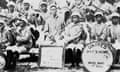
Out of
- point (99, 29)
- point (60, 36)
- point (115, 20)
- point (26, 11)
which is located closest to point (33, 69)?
point (60, 36)

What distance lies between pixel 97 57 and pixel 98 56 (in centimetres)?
3

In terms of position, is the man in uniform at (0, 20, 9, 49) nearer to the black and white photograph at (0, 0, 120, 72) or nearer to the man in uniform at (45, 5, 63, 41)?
the black and white photograph at (0, 0, 120, 72)

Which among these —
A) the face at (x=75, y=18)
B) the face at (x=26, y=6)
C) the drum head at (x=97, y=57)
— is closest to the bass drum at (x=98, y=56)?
the drum head at (x=97, y=57)

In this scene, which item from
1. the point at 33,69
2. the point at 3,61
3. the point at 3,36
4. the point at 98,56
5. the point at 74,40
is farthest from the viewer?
the point at 3,36

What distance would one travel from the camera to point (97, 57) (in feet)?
19.4

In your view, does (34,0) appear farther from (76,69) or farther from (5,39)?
(76,69)

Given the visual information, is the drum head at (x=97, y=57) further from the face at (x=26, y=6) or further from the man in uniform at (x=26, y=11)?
the face at (x=26, y=6)

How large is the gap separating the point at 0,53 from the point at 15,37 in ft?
1.67

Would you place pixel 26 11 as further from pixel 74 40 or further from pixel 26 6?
pixel 74 40

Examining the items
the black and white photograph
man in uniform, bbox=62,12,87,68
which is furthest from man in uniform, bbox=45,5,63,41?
man in uniform, bbox=62,12,87,68

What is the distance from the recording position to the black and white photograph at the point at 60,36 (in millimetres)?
5922

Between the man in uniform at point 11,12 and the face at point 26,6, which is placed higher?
the face at point 26,6

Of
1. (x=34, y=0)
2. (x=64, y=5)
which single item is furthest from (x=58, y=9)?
(x=34, y=0)

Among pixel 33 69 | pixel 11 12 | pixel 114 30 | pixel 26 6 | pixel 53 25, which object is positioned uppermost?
pixel 26 6
